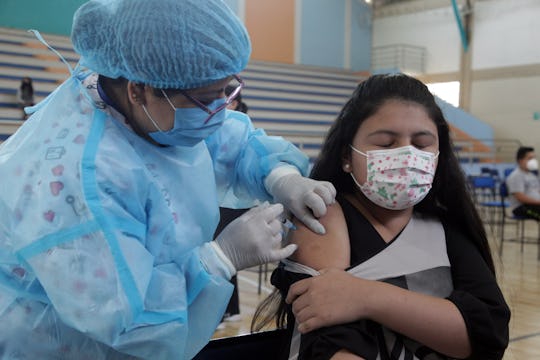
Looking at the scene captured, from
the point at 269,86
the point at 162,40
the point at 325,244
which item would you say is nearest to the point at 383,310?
the point at 325,244

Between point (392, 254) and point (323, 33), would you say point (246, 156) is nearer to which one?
point (392, 254)

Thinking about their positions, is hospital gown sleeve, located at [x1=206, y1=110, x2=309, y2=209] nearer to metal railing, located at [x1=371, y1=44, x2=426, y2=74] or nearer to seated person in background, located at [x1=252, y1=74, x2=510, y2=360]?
seated person in background, located at [x1=252, y1=74, x2=510, y2=360]

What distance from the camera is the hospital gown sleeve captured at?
1.15 meters

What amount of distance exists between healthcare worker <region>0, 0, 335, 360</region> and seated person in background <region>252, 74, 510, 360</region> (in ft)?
0.35

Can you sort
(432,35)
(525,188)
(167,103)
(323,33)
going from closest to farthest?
(167,103) < (525,188) < (432,35) < (323,33)

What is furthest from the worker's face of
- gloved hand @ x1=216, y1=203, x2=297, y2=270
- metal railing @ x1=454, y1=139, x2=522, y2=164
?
metal railing @ x1=454, y1=139, x2=522, y2=164

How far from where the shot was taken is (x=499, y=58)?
32.0 ft

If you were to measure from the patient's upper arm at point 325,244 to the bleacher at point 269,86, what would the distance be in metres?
5.51

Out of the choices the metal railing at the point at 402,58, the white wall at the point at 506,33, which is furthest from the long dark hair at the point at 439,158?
the metal railing at the point at 402,58

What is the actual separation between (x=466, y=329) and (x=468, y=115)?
934 centimetres

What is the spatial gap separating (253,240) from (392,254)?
262 millimetres

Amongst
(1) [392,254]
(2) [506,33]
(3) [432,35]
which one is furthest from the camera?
(3) [432,35]

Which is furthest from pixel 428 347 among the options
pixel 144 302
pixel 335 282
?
pixel 144 302

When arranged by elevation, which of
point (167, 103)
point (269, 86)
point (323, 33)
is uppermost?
point (323, 33)
